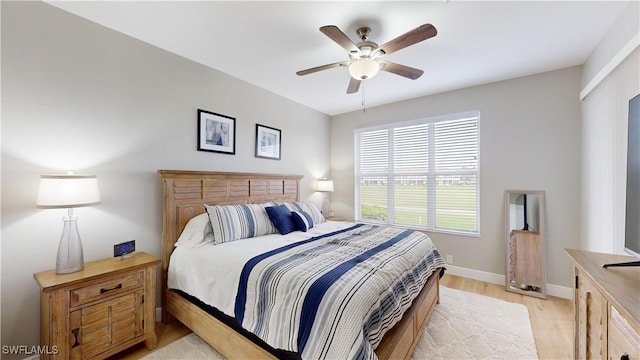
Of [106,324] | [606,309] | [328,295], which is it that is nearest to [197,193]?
[106,324]

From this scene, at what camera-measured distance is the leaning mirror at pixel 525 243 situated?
3025mm

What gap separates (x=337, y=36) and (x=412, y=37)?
1.72ft

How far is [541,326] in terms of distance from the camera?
238cm

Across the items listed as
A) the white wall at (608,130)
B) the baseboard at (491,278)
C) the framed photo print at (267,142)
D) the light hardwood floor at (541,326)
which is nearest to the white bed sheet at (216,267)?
the light hardwood floor at (541,326)

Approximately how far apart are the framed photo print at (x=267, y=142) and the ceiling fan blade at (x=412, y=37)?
84.4 inches

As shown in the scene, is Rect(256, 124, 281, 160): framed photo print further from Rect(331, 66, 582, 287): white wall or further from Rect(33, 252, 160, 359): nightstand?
Rect(331, 66, 582, 287): white wall

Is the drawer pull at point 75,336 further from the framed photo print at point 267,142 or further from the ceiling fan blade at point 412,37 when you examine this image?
the ceiling fan blade at point 412,37

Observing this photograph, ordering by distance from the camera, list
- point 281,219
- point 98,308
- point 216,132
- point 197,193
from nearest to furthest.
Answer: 1. point 98,308
2. point 197,193
3. point 281,219
4. point 216,132

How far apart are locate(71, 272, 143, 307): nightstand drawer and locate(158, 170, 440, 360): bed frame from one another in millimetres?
447

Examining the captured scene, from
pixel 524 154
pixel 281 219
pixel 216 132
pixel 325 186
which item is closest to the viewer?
pixel 281 219

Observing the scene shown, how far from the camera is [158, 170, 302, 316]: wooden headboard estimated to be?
2467 millimetres

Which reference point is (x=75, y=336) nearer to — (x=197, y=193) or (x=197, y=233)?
(x=197, y=233)

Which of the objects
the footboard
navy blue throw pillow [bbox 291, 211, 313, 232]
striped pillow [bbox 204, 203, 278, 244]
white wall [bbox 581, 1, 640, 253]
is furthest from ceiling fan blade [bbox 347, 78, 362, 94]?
the footboard

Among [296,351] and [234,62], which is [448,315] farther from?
[234,62]
